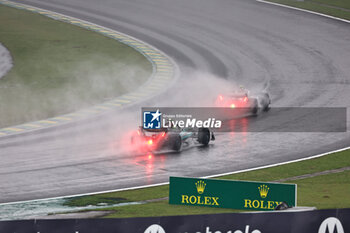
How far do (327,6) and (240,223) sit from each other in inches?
2143

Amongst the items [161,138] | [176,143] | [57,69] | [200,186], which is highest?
[57,69]

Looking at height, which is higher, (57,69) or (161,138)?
(57,69)

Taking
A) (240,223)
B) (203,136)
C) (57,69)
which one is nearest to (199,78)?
(57,69)

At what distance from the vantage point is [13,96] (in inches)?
1796

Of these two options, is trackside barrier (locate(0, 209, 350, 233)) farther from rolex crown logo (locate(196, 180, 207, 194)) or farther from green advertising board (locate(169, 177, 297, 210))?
rolex crown logo (locate(196, 180, 207, 194))

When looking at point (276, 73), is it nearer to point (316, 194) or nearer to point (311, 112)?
point (311, 112)

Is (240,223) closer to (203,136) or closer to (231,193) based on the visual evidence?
(231,193)

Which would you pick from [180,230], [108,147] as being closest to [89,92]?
[108,147]

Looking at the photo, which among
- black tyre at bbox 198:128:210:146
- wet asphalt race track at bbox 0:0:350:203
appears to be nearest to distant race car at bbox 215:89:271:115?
wet asphalt race track at bbox 0:0:350:203

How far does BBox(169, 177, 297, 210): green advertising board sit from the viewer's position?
21562 millimetres

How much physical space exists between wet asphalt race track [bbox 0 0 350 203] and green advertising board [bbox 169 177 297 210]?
199 inches

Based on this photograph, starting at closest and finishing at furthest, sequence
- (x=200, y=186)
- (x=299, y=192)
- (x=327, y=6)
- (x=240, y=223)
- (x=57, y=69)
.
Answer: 1. (x=240, y=223)
2. (x=200, y=186)
3. (x=299, y=192)
4. (x=57, y=69)
5. (x=327, y=6)

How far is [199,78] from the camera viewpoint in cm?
4875

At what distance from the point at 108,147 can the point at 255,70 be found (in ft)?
62.8
